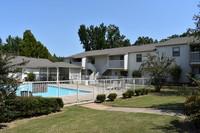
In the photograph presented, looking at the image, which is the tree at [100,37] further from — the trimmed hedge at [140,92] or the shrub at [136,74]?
the trimmed hedge at [140,92]

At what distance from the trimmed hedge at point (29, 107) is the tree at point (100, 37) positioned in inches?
1857

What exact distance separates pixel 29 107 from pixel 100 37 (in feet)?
162

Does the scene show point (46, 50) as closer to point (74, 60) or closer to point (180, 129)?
point (74, 60)

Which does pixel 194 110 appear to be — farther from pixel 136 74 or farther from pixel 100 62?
pixel 100 62

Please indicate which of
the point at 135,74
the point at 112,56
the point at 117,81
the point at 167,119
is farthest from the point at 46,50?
the point at 167,119

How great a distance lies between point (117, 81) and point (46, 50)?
40.3 metres

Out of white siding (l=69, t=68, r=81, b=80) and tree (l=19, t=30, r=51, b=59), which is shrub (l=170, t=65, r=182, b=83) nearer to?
white siding (l=69, t=68, r=81, b=80)

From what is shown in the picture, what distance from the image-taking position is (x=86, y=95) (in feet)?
45.1

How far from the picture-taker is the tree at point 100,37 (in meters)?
55.6

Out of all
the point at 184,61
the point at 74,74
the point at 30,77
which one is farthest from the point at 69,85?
the point at 184,61

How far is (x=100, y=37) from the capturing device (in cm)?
5594

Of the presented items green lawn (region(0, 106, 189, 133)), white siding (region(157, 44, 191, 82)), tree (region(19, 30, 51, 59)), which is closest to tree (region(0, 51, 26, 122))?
green lawn (region(0, 106, 189, 133))

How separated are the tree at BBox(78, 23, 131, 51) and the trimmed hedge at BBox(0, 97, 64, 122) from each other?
4718 centimetres

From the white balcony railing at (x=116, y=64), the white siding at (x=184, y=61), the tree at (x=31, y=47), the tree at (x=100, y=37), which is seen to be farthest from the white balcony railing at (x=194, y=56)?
the tree at (x=31, y=47)
